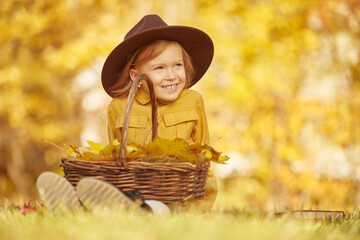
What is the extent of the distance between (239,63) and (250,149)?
1.59 meters

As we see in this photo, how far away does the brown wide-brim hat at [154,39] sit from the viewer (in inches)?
109

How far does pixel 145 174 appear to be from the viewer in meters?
2.13

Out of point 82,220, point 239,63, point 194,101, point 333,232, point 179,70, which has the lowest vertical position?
point 333,232

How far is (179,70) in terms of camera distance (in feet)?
9.40

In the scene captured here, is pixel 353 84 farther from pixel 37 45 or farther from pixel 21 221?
pixel 21 221

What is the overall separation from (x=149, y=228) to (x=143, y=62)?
1.40 m

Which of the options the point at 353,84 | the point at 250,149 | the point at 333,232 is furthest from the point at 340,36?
the point at 333,232

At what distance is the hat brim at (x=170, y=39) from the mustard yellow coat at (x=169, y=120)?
19 cm

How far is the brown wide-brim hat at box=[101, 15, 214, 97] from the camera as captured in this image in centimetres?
276

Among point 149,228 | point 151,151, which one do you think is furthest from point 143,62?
point 149,228

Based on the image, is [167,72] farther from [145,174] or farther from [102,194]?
[102,194]

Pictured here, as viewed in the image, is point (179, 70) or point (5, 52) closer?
point (179, 70)

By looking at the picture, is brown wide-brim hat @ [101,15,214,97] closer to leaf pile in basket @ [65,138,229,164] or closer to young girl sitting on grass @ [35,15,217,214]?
young girl sitting on grass @ [35,15,217,214]

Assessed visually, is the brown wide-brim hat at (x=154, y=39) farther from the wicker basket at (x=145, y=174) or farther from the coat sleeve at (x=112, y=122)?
the wicker basket at (x=145, y=174)
